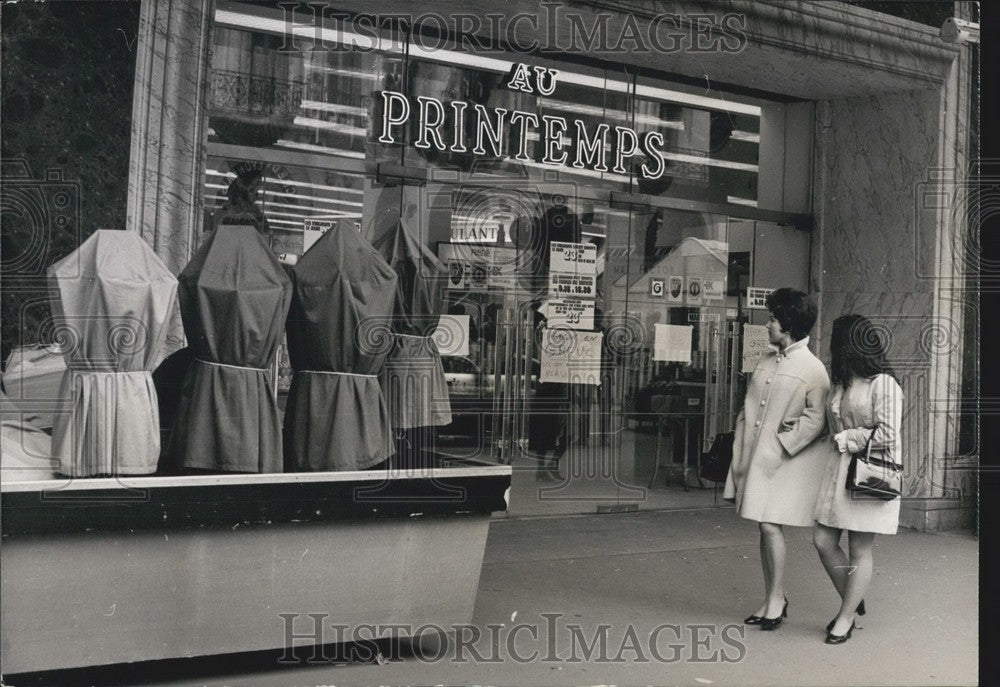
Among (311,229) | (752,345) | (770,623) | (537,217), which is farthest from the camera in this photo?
(752,345)

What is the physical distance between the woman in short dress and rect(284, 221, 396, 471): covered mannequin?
8.10ft

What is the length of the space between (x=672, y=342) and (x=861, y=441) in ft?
14.3

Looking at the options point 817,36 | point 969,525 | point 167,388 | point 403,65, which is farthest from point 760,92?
point 167,388

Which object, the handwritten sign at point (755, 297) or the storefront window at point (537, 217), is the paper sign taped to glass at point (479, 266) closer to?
the storefront window at point (537, 217)

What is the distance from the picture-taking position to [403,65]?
8.60 m

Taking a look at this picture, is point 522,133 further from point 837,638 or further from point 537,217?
point 837,638

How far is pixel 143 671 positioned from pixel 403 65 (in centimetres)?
A: 524

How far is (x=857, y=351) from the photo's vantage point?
5.80 metres

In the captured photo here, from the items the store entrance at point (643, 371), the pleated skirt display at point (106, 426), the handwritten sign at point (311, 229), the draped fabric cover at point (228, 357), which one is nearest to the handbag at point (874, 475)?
the draped fabric cover at point (228, 357)

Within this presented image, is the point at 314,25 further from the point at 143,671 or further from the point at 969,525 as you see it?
the point at 969,525

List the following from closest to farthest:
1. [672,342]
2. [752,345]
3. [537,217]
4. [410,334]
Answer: [410,334] < [537,217] < [672,342] < [752,345]

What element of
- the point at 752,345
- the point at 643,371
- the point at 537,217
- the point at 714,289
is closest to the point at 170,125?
the point at 537,217

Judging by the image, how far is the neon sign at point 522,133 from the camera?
28.3 ft

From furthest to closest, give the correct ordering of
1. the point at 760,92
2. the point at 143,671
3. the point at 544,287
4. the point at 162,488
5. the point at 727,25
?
the point at 760,92, the point at 544,287, the point at 727,25, the point at 143,671, the point at 162,488
